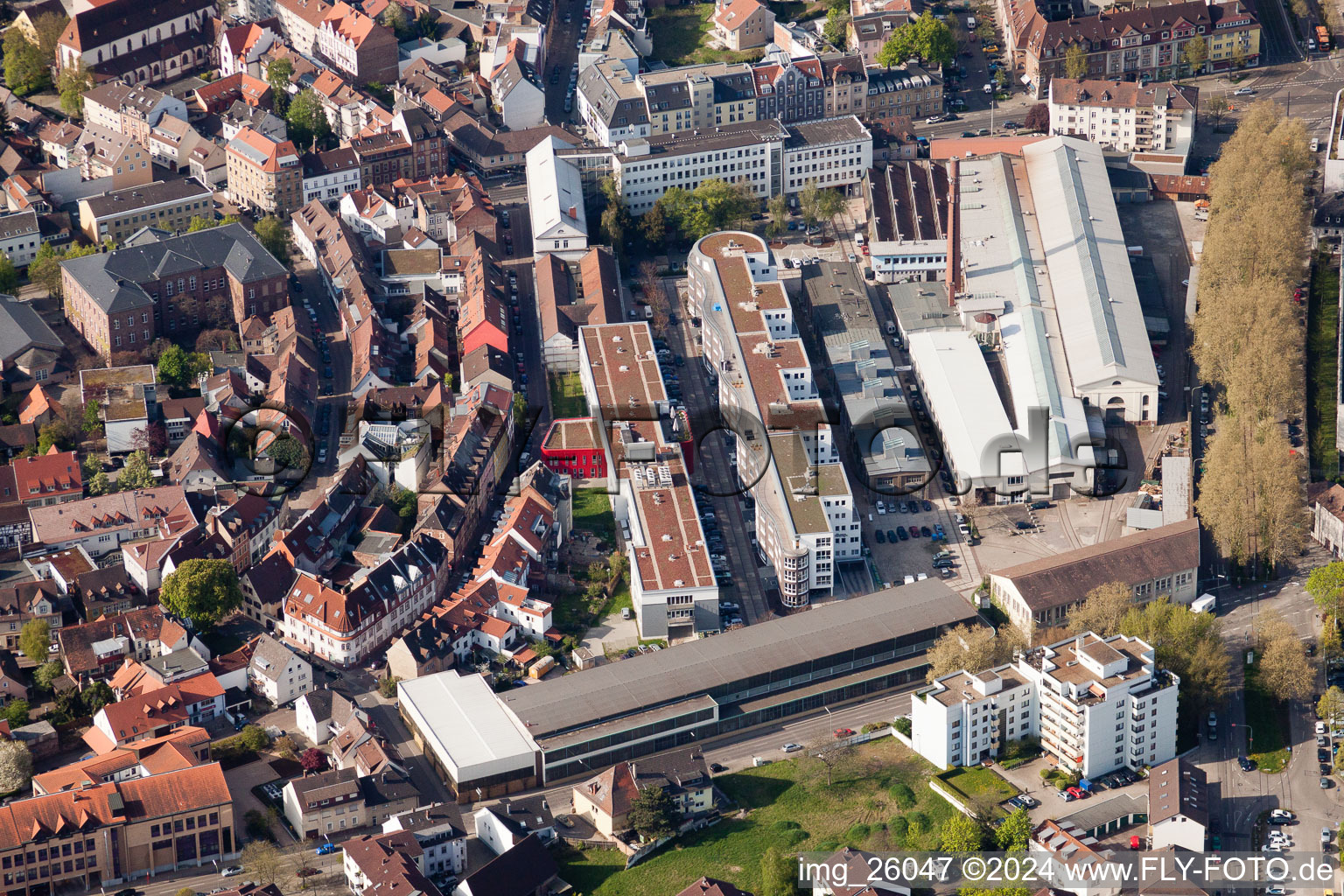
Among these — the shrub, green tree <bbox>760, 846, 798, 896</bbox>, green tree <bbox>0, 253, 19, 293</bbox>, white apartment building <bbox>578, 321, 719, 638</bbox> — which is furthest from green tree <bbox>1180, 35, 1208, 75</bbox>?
green tree <bbox>760, 846, 798, 896</bbox>

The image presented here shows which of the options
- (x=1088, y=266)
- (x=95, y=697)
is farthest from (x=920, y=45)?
(x=95, y=697)

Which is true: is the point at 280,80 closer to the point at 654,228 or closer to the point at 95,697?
the point at 654,228

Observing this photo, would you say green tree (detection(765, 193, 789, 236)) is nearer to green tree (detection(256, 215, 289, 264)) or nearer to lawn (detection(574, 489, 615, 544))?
lawn (detection(574, 489, 615, 544))

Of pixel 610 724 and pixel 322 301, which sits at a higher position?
pixel 322 301

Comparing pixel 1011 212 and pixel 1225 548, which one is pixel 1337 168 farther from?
pixel 1225 548

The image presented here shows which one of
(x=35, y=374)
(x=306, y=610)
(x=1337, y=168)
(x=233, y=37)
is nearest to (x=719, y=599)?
(x=306, y=610)

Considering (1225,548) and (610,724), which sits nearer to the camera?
(610,724)

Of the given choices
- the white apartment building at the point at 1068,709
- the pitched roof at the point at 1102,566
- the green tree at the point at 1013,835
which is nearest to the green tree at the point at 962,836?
the green tree at the point at 1013,835
